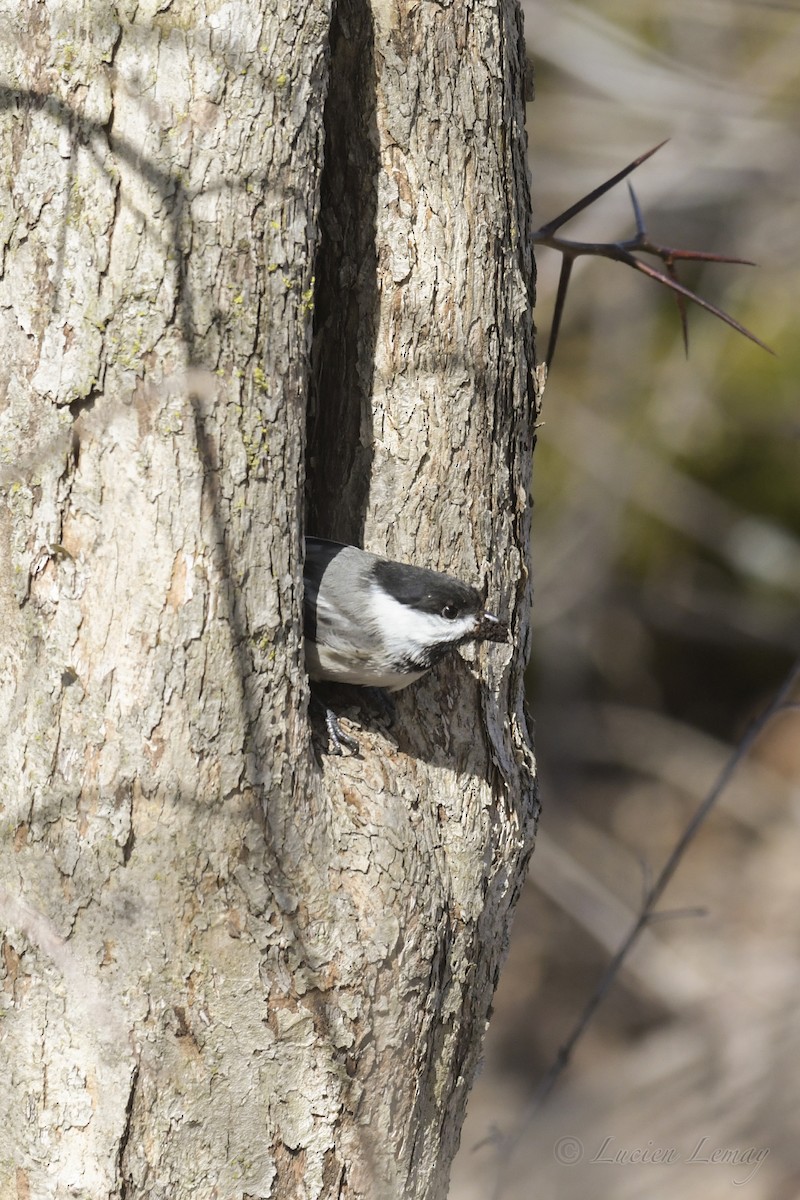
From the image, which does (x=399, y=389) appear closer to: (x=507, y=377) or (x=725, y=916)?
(x=507, y=377)

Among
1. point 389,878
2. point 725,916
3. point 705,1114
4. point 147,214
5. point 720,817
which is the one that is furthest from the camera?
point 720,817

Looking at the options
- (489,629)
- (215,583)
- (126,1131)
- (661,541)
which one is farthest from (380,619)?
(661,541)

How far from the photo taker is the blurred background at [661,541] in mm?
6727

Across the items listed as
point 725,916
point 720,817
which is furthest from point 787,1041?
point 720,817

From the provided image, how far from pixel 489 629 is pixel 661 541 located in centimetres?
500

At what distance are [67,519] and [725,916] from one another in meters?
6.16

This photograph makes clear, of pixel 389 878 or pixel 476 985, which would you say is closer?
pixel 389 878

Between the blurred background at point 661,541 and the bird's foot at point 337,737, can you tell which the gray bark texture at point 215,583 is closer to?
the bird's foot at point 337,737

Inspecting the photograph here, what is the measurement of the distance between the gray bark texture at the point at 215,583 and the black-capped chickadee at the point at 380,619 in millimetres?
177

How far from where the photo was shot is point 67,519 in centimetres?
199

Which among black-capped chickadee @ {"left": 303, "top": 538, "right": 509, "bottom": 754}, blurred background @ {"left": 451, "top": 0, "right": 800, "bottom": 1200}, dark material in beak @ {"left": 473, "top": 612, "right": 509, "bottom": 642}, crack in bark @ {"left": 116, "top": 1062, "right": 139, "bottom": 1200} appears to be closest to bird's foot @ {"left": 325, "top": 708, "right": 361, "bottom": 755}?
black-capped chickadee @ {"left": 303, "top": 538, "right": 509, "bottom": 754}

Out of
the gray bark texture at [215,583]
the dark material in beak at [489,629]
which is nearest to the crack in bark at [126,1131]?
the gray bark texture at [215,583]

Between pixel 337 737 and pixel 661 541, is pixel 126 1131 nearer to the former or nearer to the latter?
pixel 337 737

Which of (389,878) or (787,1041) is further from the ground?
(389,878)
